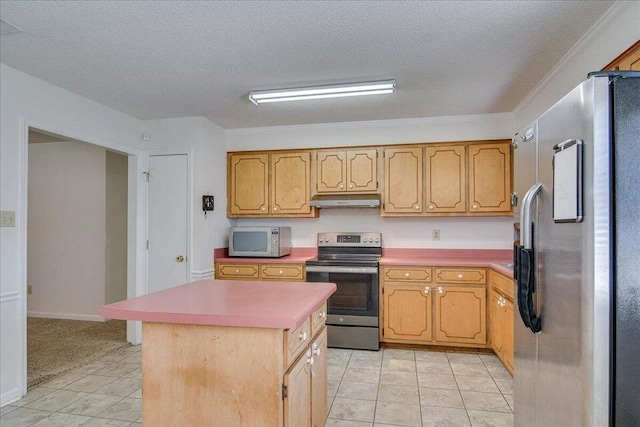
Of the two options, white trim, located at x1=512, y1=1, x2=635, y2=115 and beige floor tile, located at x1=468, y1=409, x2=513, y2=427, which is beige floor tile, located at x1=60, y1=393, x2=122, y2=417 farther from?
white trim, located at x1=512, y1=1, x2=635, y2=115

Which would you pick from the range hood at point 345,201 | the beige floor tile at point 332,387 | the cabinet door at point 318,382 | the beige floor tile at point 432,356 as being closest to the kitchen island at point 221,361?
the cabinet door at point 318,382

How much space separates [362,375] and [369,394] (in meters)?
0.34

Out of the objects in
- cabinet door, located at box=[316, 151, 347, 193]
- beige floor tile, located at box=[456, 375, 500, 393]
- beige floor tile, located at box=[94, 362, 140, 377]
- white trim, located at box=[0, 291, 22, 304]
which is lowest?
beige floor tile, located at box=[94, 362, 140, 377]

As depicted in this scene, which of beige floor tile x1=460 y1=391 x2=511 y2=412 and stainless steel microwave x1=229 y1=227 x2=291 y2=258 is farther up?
stainless steel microwave x1=229 y1=227 x2=291 y2=258

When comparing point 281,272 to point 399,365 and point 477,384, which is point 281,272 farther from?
point 477,384

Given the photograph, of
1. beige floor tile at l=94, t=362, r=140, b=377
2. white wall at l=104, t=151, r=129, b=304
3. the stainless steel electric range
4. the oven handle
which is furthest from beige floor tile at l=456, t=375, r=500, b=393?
white wall at l=104, t=151, r=129, b=304

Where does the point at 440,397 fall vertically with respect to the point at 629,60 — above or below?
below

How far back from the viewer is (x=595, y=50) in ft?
7.10

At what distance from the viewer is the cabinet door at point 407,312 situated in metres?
3.57

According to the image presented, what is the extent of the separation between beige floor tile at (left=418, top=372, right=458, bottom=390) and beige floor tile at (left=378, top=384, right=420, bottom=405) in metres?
0.14

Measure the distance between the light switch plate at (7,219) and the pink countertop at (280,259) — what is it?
183 cm

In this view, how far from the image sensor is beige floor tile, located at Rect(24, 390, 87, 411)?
252 centimetres

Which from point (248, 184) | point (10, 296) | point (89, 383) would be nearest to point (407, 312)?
point (248, 184)

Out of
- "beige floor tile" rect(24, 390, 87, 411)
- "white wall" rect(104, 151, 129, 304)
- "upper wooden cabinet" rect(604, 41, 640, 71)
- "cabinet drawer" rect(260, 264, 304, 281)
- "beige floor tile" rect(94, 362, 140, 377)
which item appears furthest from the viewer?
A: "white wall" rect(104, 151, 129, 304)
